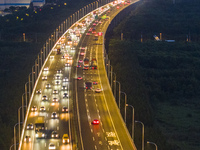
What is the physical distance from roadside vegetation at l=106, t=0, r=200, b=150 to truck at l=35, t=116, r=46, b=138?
29.5 ft

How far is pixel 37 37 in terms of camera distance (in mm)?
153125

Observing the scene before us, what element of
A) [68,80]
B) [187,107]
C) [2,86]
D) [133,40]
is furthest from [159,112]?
[133,40]

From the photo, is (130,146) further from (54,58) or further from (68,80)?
(54,58)

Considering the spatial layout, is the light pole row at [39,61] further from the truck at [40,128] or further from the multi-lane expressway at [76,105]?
the truck at [40,128]

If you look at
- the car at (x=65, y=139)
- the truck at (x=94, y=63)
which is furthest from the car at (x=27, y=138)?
the truck at (x=94, y=63)

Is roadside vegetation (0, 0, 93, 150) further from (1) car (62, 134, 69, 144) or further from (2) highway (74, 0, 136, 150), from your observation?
(2) highway (74, 0, 136, 150)

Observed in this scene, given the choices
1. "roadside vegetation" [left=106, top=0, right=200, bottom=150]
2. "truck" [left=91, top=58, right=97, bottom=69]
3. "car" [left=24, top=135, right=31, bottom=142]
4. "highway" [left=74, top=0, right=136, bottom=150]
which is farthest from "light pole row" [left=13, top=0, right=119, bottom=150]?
"roadside vegetation" [left=106, top=0, right=200, bottom=150]

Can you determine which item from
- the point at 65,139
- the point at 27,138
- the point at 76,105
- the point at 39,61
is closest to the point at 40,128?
the point at 27,138

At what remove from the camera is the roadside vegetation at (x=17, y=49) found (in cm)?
7369

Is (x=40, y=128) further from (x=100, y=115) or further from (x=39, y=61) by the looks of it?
(x=39, y=61)

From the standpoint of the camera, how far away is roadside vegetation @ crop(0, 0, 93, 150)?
73688 mm

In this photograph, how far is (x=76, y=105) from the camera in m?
67.9

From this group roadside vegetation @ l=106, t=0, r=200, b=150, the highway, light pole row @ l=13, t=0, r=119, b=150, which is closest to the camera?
the highway

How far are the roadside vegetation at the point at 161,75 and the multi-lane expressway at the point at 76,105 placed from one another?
122 inches
